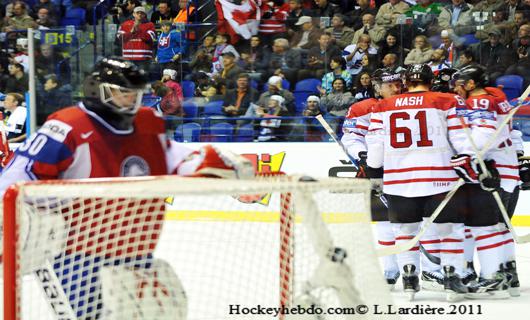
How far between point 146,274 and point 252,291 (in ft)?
1.77

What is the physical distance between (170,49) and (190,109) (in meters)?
0.55

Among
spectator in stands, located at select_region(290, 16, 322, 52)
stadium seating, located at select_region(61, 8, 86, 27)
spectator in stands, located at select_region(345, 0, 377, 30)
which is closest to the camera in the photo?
spectator in stands, located at select_region(290, 16, 322, 52)

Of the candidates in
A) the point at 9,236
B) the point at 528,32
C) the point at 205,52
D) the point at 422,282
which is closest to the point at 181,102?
the point at 205,52

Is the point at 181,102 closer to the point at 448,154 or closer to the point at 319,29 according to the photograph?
the point at 319,29

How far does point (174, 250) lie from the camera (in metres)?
3.19

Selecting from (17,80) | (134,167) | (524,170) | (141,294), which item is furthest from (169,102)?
(141,294)

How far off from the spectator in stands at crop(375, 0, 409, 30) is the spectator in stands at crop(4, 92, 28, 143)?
3197mm

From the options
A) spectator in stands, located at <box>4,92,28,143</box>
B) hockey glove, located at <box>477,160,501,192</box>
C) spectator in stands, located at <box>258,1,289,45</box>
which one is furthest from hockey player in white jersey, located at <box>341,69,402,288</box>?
spectator in stands, located at <box>4,92,28,143</box>

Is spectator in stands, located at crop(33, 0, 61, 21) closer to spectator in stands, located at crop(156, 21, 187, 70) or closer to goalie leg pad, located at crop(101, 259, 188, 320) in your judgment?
spectator in stands, located at crop(156, 21, 187, 70)

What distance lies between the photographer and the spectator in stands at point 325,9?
9031 millimetres

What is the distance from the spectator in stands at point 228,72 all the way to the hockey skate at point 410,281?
3737mm

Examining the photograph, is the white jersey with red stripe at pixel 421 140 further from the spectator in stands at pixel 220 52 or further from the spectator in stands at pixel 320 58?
the spectator in stands at pixel 220 52

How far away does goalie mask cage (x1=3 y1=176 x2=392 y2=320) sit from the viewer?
261 centimetres

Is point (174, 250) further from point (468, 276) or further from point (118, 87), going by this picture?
point (468, 276)
